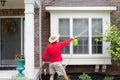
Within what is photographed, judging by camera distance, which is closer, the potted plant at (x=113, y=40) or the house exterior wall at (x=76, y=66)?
the potted plant at (x=113, y=40)

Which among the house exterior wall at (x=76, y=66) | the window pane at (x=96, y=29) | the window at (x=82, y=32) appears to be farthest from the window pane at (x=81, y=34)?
the house exterior wall at (x=76, y=66)

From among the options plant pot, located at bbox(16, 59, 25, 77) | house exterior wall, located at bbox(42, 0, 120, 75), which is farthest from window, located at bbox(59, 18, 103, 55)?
plant pot, located at bbox(16, 59, 25, 77)

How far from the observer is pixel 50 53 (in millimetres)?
10492

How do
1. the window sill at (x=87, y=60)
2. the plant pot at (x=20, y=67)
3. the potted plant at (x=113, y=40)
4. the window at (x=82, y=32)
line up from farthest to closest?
the window at (x=82, y=32), the window sill at (x=87, y=60), the potted plant at (x=113, y=40), the plant pot at (x=20, y=67)

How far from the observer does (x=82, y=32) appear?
1294 cm

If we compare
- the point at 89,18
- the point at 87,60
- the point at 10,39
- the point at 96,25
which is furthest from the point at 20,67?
the point at 96,25

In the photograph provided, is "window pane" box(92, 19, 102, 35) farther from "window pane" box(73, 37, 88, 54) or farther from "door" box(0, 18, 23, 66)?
"door" box(0, 18, 23, 66)

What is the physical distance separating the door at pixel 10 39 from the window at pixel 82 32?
2.05 m

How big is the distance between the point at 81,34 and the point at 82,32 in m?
0.09

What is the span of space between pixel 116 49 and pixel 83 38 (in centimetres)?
171

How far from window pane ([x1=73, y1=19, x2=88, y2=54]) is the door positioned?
250 cm

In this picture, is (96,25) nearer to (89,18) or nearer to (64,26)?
(89,18)

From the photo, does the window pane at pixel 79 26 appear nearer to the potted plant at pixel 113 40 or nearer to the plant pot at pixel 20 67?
the potted plant at pixel 113 40

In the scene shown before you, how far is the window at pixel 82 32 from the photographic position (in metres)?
12.9
